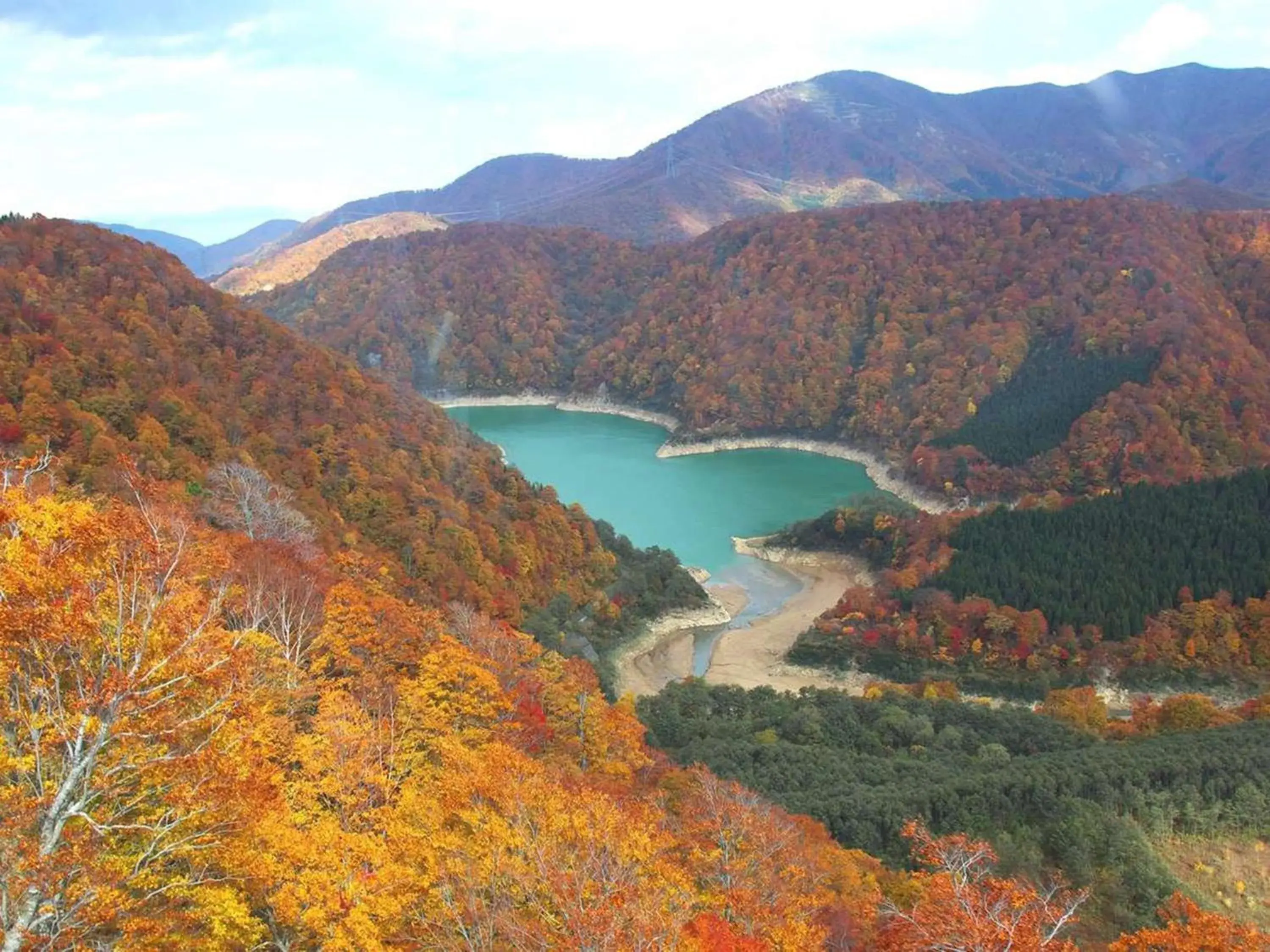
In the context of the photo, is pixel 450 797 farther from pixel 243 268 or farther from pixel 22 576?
pixel 243 268

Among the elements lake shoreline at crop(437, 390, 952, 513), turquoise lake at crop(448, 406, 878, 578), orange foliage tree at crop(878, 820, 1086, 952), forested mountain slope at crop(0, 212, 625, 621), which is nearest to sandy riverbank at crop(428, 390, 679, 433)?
lake shoreline at crop(437, 390, 952, 513)

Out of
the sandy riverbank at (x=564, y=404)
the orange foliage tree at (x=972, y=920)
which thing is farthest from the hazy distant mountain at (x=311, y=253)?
the orange foliage tree at (x=972, y=920)

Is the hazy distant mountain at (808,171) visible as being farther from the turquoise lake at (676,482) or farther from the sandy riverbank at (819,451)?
the sandy riverbank at (819,451)

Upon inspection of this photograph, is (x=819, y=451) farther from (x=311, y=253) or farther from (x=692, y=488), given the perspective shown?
(x=311, y=253)

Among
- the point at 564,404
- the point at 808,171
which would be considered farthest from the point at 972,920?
the point at 808,171

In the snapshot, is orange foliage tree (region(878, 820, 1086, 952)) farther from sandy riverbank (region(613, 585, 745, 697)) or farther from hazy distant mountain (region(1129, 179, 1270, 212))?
hazy distant mountain (region(1129, 179, 1270, 212))

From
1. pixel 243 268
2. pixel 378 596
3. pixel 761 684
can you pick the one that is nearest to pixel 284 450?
pixel 378 596
